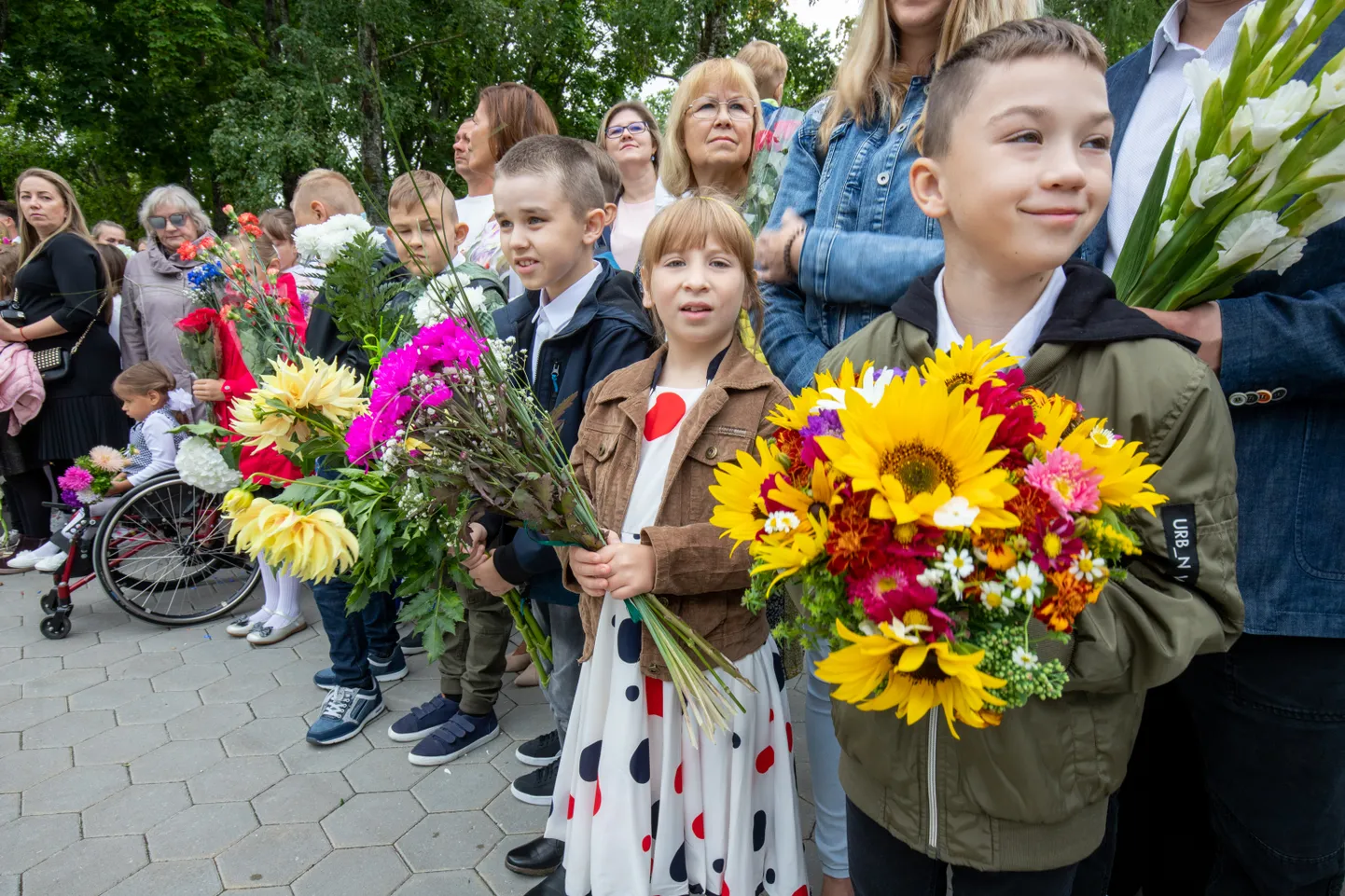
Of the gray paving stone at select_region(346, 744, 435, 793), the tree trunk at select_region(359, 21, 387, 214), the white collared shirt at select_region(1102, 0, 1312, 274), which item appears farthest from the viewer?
the tree trunk at select_region(359, 21, 387, 214)

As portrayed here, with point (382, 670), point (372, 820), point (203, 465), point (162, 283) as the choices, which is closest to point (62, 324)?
point (162, 283)

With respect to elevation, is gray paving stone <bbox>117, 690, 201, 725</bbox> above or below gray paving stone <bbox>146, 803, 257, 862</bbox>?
above

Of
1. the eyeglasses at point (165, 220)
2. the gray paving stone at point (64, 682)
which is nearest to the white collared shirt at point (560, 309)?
the gray paving stone at point (64, 682)

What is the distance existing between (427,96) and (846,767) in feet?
75.6

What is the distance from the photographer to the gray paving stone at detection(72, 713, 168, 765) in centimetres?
347

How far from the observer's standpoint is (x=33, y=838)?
293 cm

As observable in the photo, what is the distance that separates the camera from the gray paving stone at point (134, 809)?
9.77 feet

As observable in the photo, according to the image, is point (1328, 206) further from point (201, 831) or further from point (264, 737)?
point (264, 737)

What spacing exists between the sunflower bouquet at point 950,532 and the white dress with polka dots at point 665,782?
1075 mm

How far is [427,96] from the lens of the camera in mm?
21188

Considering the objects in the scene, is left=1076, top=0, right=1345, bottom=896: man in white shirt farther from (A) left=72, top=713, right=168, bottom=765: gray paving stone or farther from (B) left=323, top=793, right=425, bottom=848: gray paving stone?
(A) left=72, top=713, right=168, bottom=765: gray paving stone

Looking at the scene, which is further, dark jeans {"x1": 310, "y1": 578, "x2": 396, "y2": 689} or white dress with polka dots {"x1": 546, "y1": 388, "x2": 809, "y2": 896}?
dark jeans {"x1": 310, "y1": 578, "x2": 396, "y2": 689}

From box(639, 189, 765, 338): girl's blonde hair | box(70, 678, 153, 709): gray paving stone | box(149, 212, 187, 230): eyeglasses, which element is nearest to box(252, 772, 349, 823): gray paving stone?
box(70, 678, 153, 709): gray paving stone

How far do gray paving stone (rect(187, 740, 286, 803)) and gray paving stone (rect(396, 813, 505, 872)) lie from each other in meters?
0.77
